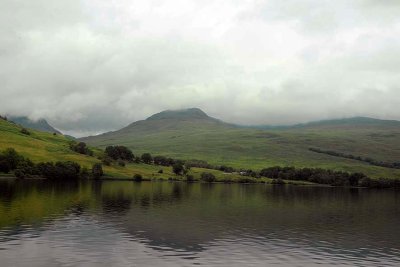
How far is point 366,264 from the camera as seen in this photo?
6081cm

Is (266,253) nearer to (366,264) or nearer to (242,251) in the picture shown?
(242,251)

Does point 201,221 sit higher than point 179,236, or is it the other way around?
point 179,236

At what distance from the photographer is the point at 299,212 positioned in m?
128

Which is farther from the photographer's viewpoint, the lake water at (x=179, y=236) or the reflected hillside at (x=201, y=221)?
the reflected hillside at (x=201, y=221)

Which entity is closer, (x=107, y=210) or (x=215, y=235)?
(x=215, y=235)

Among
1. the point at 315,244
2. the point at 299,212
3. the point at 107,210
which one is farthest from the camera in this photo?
the point at 299,212

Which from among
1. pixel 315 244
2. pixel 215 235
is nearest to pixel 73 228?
pixel 215 235

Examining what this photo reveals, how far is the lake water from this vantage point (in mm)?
57750

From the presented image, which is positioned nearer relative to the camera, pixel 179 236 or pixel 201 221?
pixel 179 236

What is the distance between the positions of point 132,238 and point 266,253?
2191cm

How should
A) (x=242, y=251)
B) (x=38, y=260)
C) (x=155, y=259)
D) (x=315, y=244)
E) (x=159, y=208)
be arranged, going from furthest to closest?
(x=159, y=208) < (x=315, y=244) < (x=242, y=251) < (x=155, y=259) < (x=38, y=260)

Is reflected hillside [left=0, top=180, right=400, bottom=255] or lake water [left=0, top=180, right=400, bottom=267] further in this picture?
reflected hillside [left=0, top=180, right=400, bottom=255]

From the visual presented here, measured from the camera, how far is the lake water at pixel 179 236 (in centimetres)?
5775

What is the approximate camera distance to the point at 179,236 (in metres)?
74.9
